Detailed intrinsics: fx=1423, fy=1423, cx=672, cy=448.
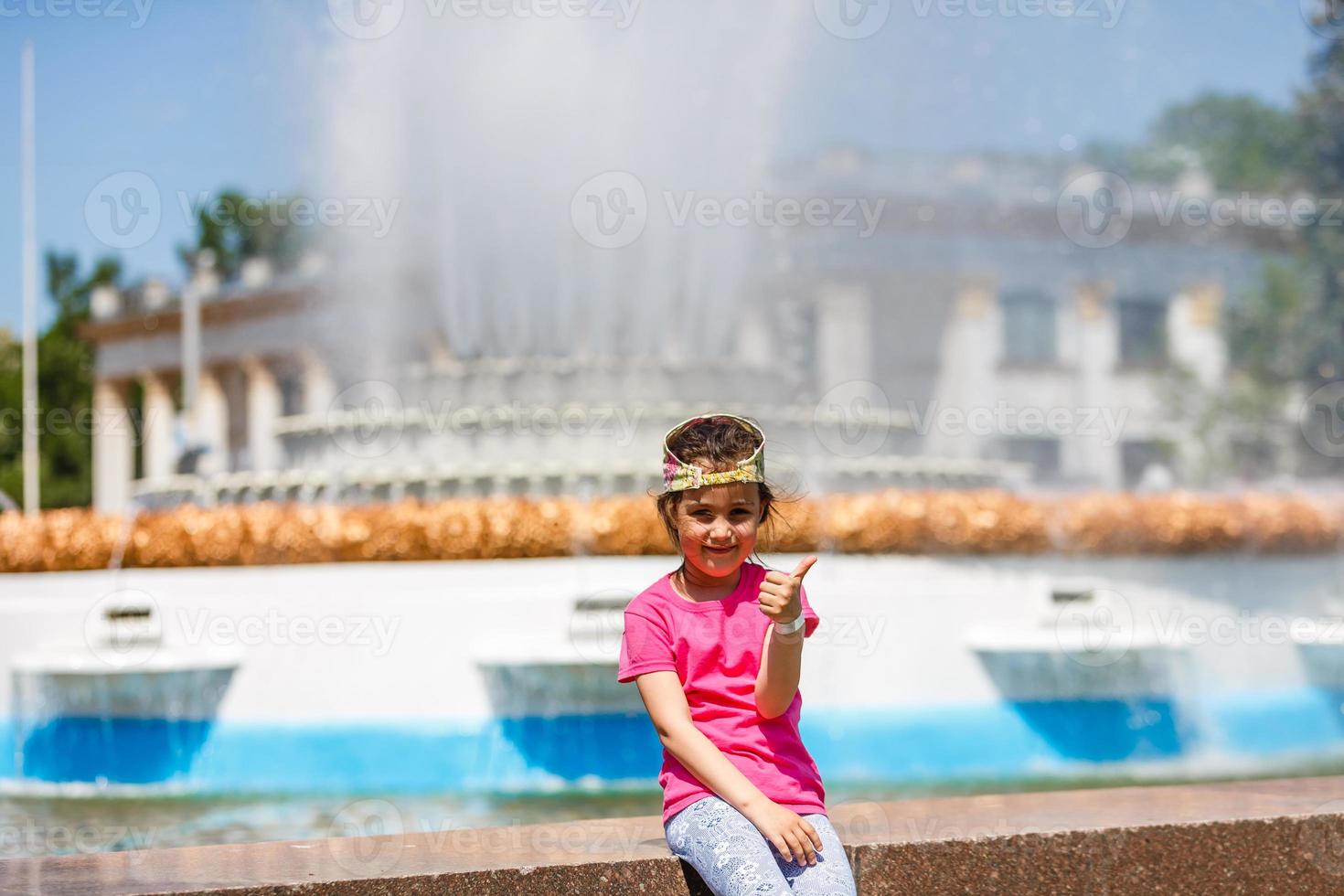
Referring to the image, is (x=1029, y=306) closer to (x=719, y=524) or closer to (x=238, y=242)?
(x=238, y=242)

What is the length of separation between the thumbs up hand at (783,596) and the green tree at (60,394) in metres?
36.2

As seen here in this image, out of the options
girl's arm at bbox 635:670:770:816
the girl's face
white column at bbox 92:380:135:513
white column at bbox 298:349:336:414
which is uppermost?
the girl's face

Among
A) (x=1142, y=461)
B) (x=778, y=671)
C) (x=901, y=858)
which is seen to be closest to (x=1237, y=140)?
(x=1142, y=461)

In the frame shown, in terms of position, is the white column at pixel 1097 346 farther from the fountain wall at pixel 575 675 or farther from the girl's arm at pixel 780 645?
the girl's arm at pixel 780 645

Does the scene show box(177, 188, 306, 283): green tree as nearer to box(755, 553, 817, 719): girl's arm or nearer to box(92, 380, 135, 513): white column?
box(92, 380, 135, 513): white column

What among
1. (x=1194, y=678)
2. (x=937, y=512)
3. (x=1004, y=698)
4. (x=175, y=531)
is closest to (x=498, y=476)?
(x=175, y=531)

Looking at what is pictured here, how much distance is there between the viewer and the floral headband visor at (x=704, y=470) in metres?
2.60

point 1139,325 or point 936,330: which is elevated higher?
point 1139,325

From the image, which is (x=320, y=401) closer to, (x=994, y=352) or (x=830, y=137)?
(x=830, y=137)

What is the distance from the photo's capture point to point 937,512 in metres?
7.89

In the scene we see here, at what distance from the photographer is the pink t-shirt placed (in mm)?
2602

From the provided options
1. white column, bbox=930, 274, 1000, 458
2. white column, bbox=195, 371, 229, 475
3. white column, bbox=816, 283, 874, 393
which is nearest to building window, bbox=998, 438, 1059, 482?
white column, bbox=930, 274, 1000, 458

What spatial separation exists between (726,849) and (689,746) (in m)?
0.19

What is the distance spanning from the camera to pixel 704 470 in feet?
8.57
